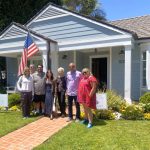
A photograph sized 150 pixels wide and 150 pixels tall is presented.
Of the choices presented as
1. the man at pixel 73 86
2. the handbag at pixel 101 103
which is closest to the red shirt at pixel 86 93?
the man at pixel 73 86

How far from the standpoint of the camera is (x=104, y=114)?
10.4 m

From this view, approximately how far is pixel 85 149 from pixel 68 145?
54cm

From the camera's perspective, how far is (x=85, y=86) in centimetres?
941

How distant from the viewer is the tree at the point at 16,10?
22.1 meters

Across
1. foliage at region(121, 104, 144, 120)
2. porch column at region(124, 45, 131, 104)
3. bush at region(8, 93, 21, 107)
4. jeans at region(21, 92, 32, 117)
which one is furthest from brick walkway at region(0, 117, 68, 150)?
porch column at region(124, 45, 131, 104)

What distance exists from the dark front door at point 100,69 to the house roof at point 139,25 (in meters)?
2.22

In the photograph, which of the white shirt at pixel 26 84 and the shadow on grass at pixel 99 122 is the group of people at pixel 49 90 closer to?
the white shirt at pixel 26 84

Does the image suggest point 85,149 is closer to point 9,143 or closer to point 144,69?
point 9,143

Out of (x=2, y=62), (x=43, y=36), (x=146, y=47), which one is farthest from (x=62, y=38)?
(x=2, y=62)

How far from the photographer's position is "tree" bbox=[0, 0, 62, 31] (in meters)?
22.1

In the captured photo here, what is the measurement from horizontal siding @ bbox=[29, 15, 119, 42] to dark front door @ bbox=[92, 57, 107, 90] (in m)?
2.32

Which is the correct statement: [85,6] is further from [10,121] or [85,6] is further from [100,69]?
[10,121]

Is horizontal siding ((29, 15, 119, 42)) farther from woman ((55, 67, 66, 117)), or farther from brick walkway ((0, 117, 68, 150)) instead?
brick walkway ((0, 117, 68, 150))

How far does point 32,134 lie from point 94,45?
6.48m
